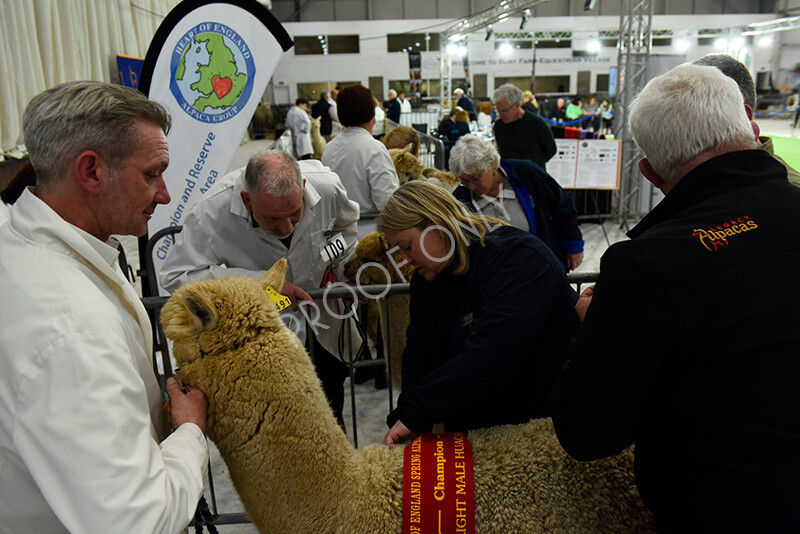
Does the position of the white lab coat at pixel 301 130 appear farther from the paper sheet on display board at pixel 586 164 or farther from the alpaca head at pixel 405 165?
the alpaca head at pixel 405 165

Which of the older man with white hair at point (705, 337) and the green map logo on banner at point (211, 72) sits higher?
the green map logo on banner at point (211, 72)

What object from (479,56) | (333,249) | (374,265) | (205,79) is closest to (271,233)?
(333,249)

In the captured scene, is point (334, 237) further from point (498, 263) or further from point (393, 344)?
point (498, 263)

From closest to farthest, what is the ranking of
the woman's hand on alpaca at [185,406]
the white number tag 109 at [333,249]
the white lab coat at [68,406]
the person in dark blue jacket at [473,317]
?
1. the white lab coat at [68,406]
2. the woman's hand on alpaca at [185,406]
3. the person in dark blue jacket at [473,317]
4. the white number tag 109 at [333,249]

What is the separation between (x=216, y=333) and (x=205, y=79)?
8.73ft

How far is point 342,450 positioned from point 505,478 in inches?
19.1

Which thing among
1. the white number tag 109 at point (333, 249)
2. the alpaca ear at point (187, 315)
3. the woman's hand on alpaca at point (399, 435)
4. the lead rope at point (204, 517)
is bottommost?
the woman's hand on alpaca at point (399, 435)

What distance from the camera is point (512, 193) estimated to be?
12.4ft

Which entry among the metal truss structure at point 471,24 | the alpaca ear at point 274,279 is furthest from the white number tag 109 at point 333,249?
the metal truss structure at point 471,24

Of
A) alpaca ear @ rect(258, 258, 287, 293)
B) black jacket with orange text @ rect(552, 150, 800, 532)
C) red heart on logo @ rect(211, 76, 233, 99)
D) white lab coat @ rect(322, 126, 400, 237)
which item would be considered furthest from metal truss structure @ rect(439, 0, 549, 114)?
black jacket with orange text @ rect(552, 150, 800, 532)

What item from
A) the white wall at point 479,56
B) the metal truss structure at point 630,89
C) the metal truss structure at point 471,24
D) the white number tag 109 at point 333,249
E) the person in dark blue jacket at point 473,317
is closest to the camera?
the person in dark blue jacket at point 473,317

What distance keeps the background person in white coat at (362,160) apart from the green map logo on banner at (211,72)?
89 cm

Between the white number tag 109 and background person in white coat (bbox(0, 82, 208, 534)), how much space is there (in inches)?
60.9

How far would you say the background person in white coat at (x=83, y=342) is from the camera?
37.9 inches
